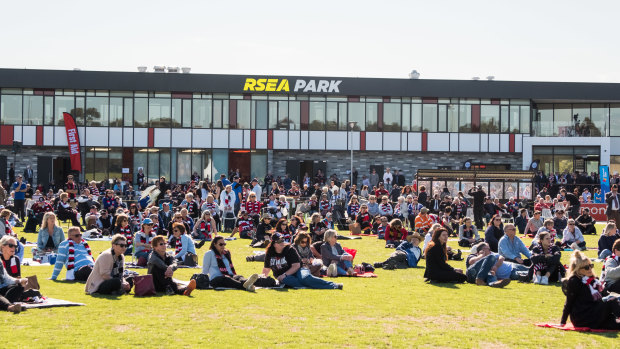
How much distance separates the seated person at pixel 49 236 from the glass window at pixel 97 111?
108ft

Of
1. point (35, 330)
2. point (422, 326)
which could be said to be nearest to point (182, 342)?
point (35, 330)

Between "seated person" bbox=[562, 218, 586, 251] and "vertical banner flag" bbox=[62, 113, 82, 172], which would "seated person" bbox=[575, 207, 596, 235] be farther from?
"vertical banner flag" bbox=[62, 113, 82, 172]

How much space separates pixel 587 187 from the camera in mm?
43844

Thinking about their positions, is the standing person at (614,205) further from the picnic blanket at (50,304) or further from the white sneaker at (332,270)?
the picnic blanket at (50,304)

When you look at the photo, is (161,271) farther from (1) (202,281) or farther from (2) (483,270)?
(2) (483,270)

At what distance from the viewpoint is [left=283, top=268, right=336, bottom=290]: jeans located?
14.8 metres

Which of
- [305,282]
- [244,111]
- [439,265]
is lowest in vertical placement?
[305,282]

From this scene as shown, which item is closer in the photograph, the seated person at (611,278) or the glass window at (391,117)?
the seated person at (611,278)

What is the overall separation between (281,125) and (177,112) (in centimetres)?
637

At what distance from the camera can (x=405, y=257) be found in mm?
18672

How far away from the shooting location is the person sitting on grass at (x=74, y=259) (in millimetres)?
15062

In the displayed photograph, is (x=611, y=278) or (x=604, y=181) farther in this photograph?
(x=604, y=181)

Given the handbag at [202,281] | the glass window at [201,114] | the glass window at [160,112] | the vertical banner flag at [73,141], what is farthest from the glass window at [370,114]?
the handbag at [202,281]

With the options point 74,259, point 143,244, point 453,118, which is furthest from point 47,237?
point 453,118
